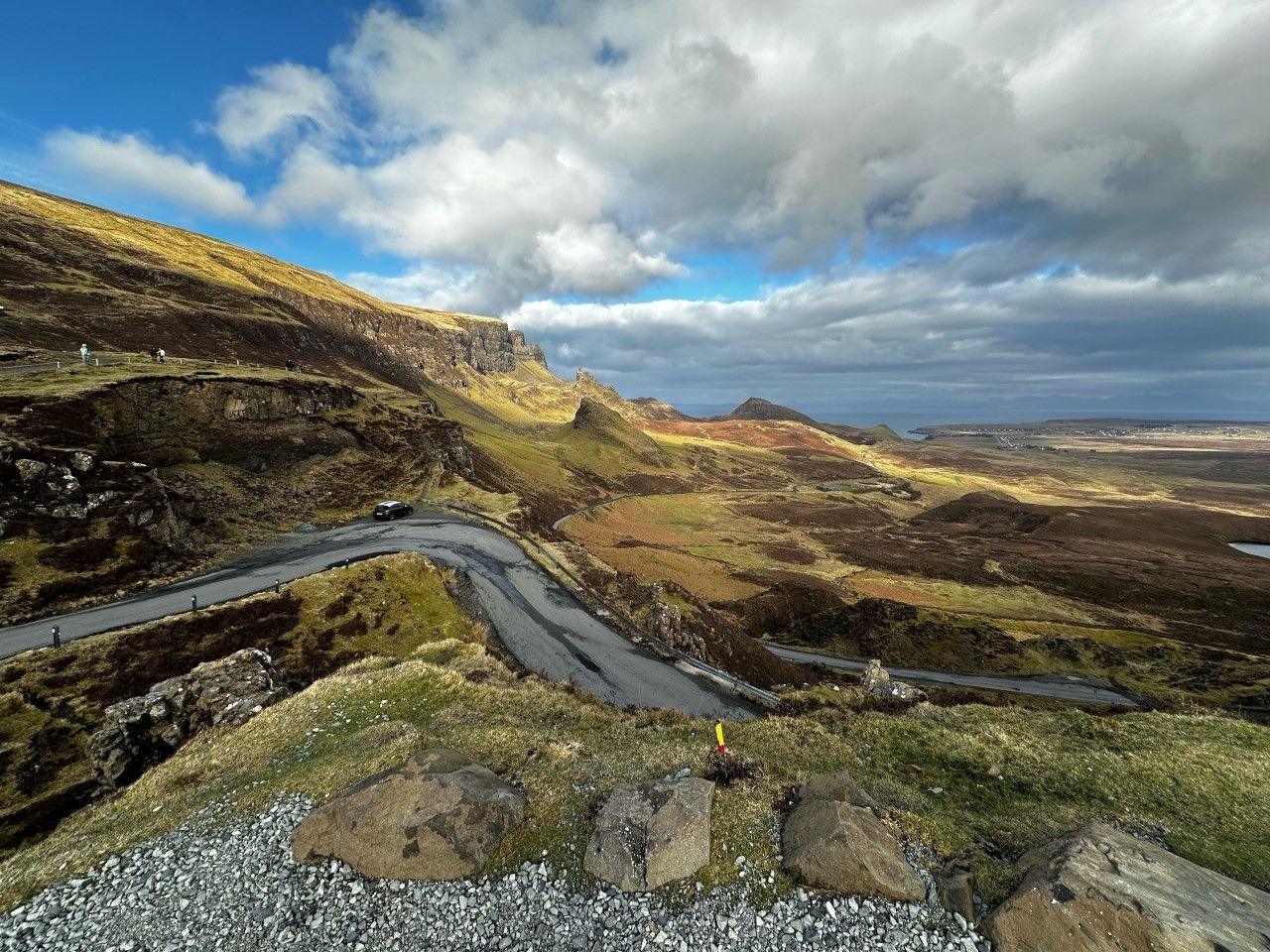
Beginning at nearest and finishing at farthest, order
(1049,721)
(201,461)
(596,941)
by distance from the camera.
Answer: (596,941) → (1049,721) → (201,461)

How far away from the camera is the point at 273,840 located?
11516 mm

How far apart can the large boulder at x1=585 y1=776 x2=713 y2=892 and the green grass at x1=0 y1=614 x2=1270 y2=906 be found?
1.33 feet

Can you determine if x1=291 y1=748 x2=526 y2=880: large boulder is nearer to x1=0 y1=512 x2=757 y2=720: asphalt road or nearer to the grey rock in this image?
x1=0 y1=512 x2=757 y2=720: asphalt road

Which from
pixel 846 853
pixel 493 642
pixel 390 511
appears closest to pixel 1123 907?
pixel 846 853

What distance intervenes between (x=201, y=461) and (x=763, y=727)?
61477 millimetres

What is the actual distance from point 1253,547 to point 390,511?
19512cm

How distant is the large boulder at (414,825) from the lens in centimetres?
1050

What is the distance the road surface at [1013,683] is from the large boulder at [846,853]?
140ft

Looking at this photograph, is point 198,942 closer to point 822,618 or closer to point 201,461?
point 201,461

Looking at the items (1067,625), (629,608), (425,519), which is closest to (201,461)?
(425,519)

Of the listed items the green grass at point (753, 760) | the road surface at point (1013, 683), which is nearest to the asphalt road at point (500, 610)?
the green grass at point (753, 760)

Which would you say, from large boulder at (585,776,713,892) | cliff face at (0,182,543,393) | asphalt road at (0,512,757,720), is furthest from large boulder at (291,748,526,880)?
cliff face at (0,182,543,393)

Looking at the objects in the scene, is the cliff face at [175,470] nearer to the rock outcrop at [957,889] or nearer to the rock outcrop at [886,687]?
the rock outcrop at [957,889]

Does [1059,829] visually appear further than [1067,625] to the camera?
No
